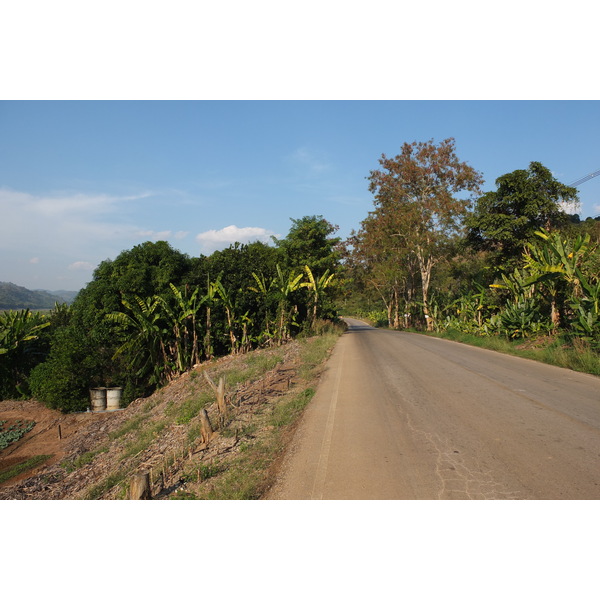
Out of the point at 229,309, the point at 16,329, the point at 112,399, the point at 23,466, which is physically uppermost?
the point at 229,309

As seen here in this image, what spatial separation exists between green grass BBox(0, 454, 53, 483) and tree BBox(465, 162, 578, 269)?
2255 centimetres

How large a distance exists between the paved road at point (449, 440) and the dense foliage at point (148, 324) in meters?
10.7

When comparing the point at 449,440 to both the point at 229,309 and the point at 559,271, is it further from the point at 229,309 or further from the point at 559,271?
the point at 229,309

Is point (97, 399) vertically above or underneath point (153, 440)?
underneath

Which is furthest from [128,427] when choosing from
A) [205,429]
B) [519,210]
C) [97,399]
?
[519,210]

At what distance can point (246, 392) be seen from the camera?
8969 mm

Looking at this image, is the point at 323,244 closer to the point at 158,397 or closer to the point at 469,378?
the point at 158,397

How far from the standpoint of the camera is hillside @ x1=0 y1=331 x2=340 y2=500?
473 centimetres

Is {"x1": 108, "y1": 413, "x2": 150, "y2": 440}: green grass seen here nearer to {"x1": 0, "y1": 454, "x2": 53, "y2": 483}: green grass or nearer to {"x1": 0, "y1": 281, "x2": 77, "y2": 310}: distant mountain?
{"x1": 0, "y1": 454, "x2": 53, "y2": 483}: green grass

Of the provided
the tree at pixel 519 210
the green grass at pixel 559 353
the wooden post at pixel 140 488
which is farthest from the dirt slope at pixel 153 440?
the tree at pixel 519 210

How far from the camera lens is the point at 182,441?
689 centimetres

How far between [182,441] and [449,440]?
4.58 m

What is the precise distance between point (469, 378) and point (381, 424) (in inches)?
166

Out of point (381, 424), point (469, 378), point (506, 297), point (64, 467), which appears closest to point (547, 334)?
point (506, 297)
